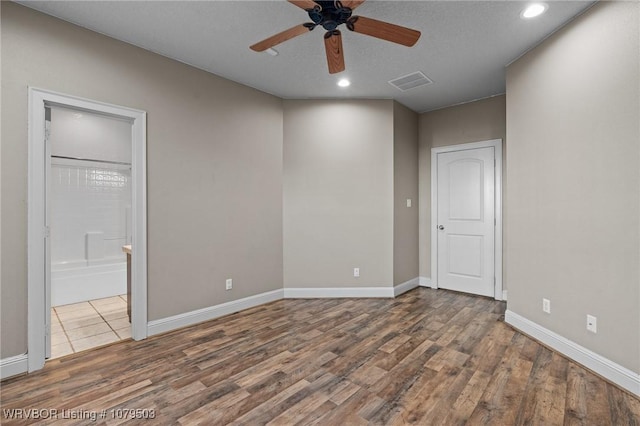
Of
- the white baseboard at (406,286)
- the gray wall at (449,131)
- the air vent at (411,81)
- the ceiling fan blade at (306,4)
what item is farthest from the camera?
the white baseboard at (406,286)

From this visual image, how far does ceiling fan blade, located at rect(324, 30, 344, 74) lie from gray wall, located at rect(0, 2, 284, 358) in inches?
63.9

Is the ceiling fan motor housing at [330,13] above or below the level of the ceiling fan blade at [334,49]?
above

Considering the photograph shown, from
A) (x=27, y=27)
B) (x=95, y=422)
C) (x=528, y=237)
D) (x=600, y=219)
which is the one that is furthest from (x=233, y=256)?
(x=600, y=219)

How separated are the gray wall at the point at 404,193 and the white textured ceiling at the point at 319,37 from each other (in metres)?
0.77

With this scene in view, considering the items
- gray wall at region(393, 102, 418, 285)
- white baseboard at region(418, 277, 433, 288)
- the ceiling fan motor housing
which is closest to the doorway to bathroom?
the ceiling fan motor housing

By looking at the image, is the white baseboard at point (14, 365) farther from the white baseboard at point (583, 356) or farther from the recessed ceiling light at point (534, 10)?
the recessed ceiling light at point (534, 10)

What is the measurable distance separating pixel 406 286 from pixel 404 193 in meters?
1.39

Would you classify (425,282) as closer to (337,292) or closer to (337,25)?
(337,292)

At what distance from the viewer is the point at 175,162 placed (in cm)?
311

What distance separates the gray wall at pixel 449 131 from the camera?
411 cm

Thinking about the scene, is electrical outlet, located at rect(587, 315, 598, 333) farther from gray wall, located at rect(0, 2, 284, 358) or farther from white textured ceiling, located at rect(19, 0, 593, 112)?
gray wall, located at rect(0, 2, 284, 358)

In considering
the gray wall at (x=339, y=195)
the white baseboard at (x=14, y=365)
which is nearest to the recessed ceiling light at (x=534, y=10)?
the gray wall at (x=339, y=195)

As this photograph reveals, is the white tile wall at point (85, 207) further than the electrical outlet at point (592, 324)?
Yes

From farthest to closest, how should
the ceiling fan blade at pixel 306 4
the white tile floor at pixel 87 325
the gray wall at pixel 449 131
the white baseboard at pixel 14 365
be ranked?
the gray wall at pixel 449 131 < the white tile floor at pixel 87 325 < the white baseboard at pixel 14 365 < the ceiling fan blade at pixel 306 4
